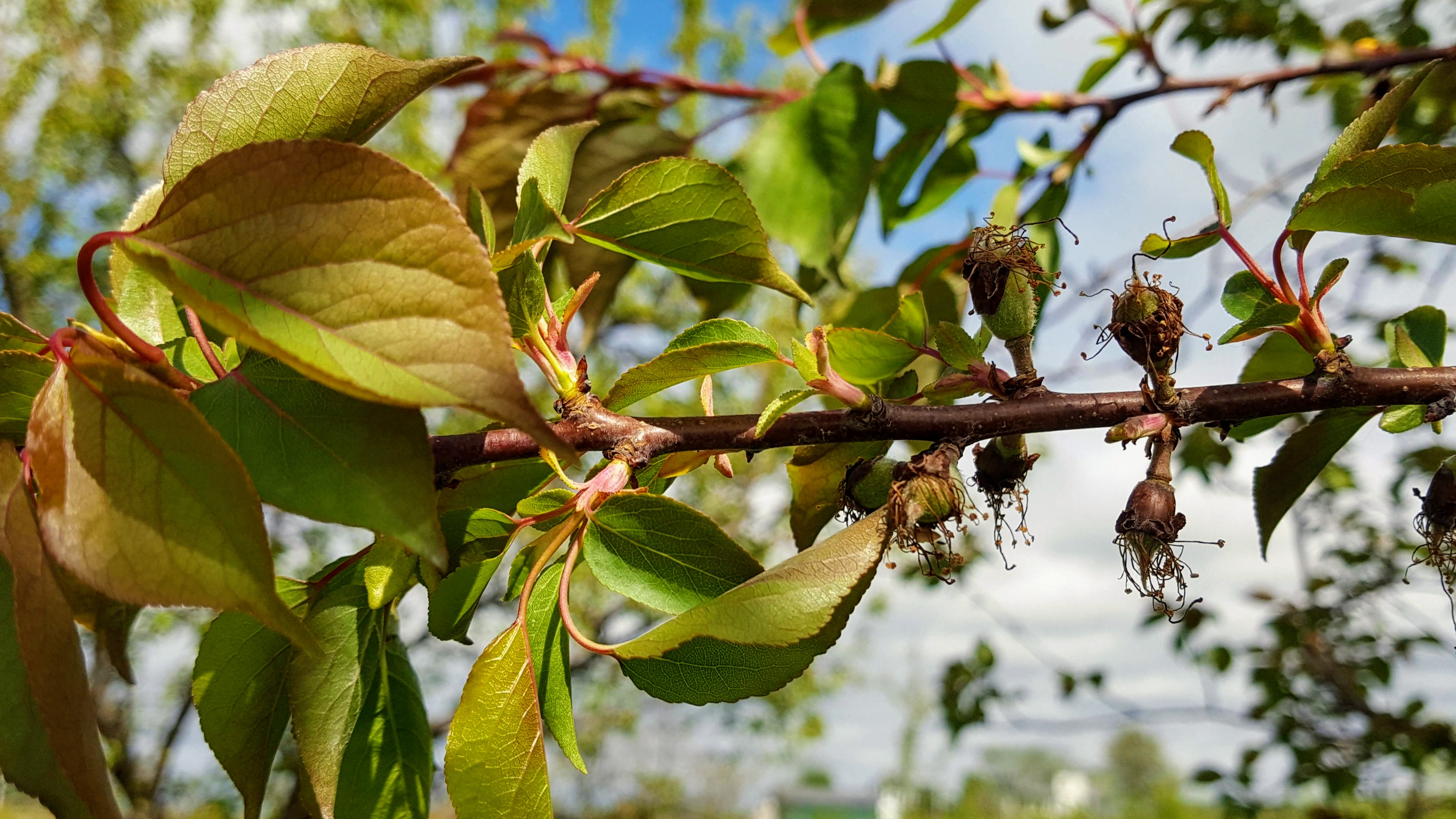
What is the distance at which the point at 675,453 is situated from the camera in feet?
1.66


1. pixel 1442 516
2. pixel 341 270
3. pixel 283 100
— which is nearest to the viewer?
pixel 341 270

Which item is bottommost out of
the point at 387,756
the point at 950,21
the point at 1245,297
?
the point at 387,756

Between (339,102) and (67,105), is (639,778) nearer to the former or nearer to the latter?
(67,105)

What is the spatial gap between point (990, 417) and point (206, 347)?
0.37m

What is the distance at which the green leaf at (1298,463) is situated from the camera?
55 cm

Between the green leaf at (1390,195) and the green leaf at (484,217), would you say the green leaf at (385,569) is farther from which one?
the green leaf at (1390,195)

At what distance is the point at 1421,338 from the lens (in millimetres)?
569

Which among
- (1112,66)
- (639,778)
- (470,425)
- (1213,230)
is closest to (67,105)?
(470,425)

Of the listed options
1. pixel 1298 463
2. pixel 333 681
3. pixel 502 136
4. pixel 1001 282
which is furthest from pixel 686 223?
pixel 502 136

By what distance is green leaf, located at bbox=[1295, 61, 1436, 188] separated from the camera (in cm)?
49

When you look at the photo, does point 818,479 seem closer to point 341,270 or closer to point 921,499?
point 921,499

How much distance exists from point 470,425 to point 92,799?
→ 3483 mm

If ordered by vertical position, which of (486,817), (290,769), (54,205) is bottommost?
(290,769)

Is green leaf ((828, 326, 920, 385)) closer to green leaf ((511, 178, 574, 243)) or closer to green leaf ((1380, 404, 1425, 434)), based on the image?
green leaf ((511, 178, 574, 243))
